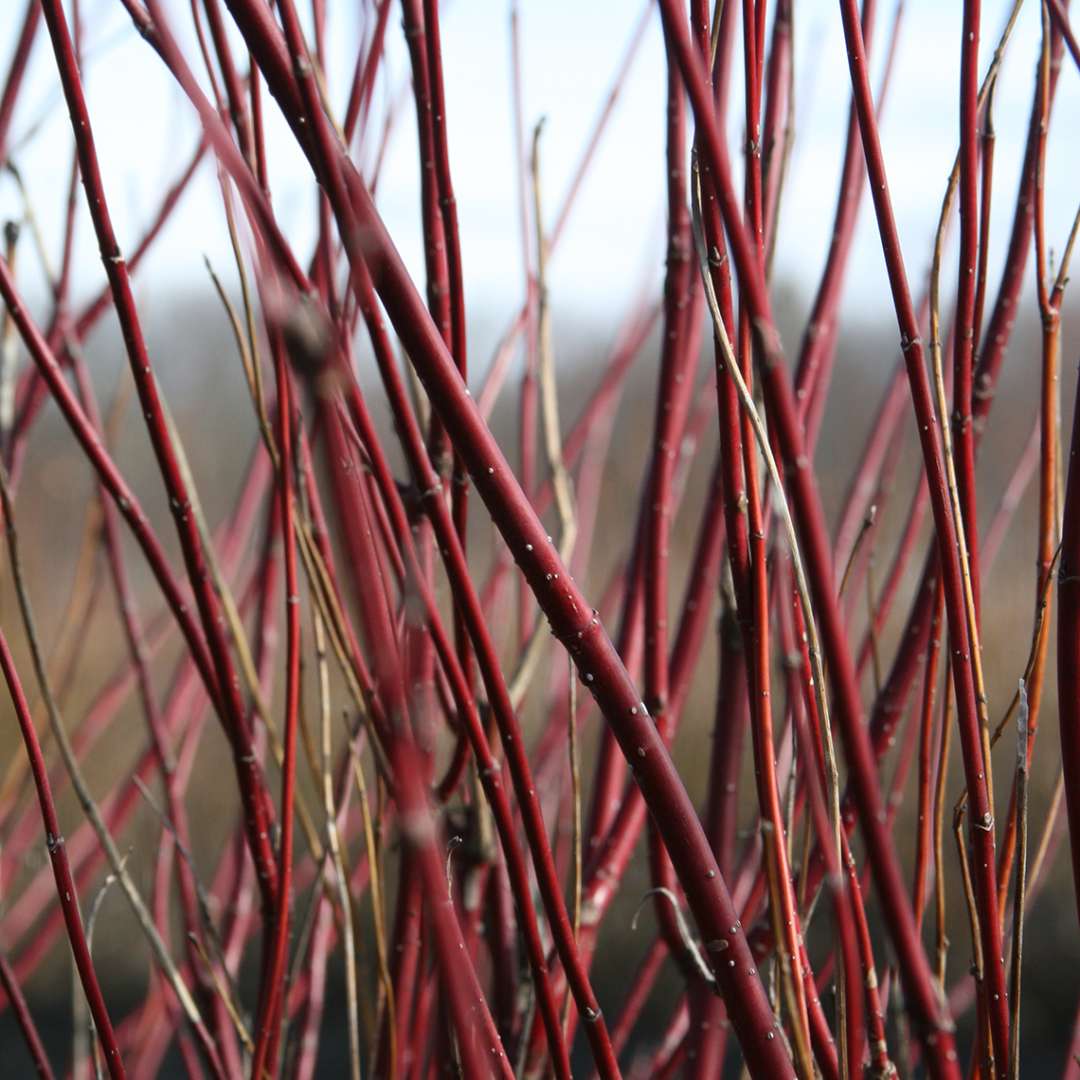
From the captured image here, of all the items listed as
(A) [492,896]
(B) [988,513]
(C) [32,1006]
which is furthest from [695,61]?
(B) [988,513]

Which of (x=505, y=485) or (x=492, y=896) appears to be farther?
(x=492, y=896)

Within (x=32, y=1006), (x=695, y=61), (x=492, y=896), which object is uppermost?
(x=695, y=61)

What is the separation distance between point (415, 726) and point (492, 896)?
0.46 m

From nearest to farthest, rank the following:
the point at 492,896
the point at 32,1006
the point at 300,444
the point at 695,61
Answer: the point at 695,61
the point at 300,444
the point at 492,896
the point at 32,1006

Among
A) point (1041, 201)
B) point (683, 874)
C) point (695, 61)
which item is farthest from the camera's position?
point (1041, 201)

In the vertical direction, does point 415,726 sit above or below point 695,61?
below

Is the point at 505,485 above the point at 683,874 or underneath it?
above

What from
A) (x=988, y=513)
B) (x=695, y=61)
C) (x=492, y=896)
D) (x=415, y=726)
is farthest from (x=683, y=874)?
(x=988, y=513)

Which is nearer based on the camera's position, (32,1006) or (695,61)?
(695,61)

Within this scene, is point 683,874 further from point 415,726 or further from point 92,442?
point 92,442

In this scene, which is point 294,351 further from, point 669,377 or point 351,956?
point 669,377

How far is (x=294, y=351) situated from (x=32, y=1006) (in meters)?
4.60

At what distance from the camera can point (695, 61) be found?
13.6 inches

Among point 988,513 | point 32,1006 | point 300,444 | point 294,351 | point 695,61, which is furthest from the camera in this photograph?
point 988,513
